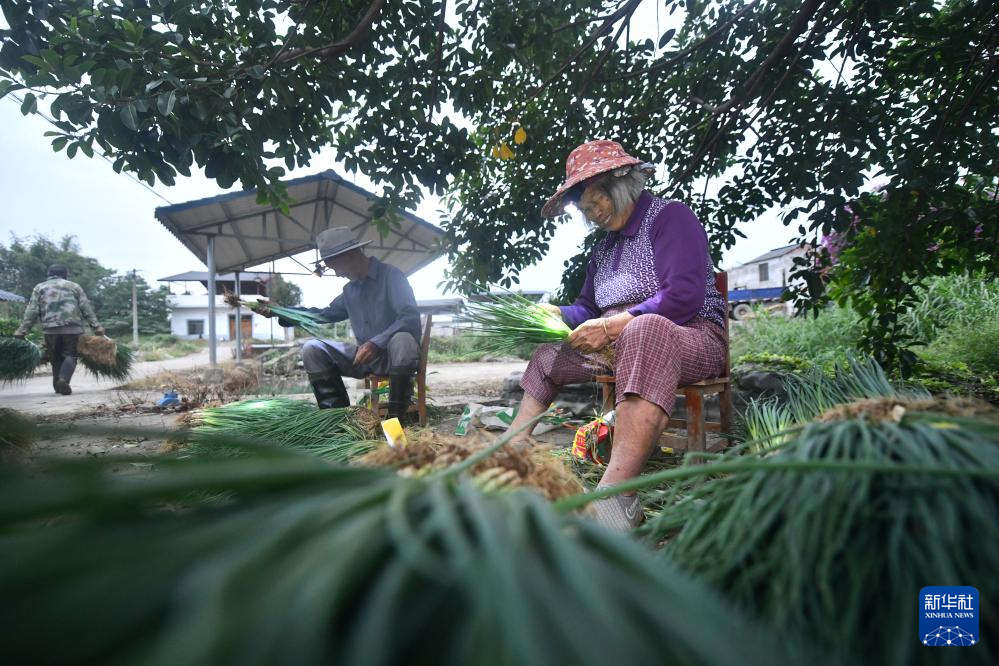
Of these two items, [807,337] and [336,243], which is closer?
[336,243]

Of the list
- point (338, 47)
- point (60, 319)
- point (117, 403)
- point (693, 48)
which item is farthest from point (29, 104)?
point (60, 319)

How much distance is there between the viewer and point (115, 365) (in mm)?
7426

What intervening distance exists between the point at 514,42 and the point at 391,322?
7.52 ft

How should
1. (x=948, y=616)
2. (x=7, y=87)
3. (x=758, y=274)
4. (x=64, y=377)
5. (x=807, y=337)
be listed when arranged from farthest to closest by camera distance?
(x=758, y=274) → (x=64, y=377) → (x=807, y=337) → (x=7, y=87) → (x=948, y=616)

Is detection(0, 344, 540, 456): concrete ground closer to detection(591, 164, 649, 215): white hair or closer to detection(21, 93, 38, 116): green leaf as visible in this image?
detection(21, 93, 38, 116): green leaf

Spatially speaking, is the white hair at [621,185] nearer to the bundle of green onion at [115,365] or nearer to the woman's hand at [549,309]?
the woman's hand at [549,309]

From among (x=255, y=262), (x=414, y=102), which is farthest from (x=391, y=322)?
(x=255, y=262)

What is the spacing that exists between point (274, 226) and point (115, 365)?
135 inches

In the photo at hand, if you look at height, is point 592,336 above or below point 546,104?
below

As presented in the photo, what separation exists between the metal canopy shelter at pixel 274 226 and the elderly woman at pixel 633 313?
16.4ft

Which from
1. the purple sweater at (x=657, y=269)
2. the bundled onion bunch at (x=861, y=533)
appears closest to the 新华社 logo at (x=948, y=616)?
the bundled onion bunch at (x=861, y=533)

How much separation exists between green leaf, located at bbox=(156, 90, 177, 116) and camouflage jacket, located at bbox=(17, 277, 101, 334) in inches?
274

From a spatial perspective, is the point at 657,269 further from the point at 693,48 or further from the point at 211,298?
the point at 211,298

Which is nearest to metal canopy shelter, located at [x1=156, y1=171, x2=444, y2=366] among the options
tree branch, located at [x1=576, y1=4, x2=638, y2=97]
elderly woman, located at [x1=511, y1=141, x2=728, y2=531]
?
tree branch, located at [x1=576, y1=4, x2=638, y2=97]
